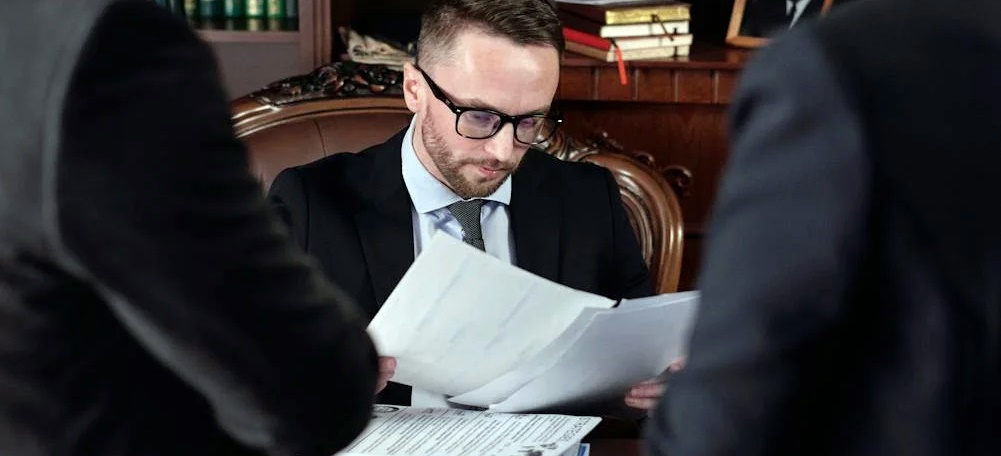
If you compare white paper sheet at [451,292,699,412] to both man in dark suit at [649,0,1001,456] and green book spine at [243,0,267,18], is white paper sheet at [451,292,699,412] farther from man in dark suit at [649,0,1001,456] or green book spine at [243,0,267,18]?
green book spine at [243,0,267,18]

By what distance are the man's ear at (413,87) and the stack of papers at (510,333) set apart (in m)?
0.52

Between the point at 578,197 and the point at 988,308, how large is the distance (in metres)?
1.24

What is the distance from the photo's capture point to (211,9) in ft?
9.12

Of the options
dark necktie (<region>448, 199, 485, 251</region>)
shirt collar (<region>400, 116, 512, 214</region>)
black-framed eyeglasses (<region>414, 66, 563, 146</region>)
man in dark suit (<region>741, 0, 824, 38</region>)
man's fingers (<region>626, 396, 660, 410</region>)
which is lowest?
man's fingers (<region>626, 396, 660, 410</region>)

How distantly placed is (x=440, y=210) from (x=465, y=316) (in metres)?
0.51

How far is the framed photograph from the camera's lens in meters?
2.65

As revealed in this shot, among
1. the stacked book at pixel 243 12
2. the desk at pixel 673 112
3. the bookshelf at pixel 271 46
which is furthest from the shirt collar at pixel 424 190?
the stacked book at pixel 243 12

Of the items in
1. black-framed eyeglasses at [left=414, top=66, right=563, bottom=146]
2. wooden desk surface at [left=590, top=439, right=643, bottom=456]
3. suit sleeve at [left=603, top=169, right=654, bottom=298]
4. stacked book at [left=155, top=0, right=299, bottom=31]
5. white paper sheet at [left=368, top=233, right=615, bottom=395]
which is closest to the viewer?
white paper sheet at [left=368, top=233, right=615, bottom=395]

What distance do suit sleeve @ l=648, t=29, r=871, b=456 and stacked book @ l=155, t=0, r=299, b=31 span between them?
2.06m

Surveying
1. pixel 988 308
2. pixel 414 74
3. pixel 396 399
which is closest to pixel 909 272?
pixel 988 308

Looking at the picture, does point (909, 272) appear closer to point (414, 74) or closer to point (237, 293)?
point (237, 293)

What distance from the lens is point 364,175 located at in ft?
6.34

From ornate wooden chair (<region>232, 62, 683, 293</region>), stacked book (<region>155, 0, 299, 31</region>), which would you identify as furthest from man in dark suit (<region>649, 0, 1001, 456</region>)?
stacked book (<region>155, 0, 299, 31</region>)

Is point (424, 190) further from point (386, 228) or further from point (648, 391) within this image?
point (648, 391)
